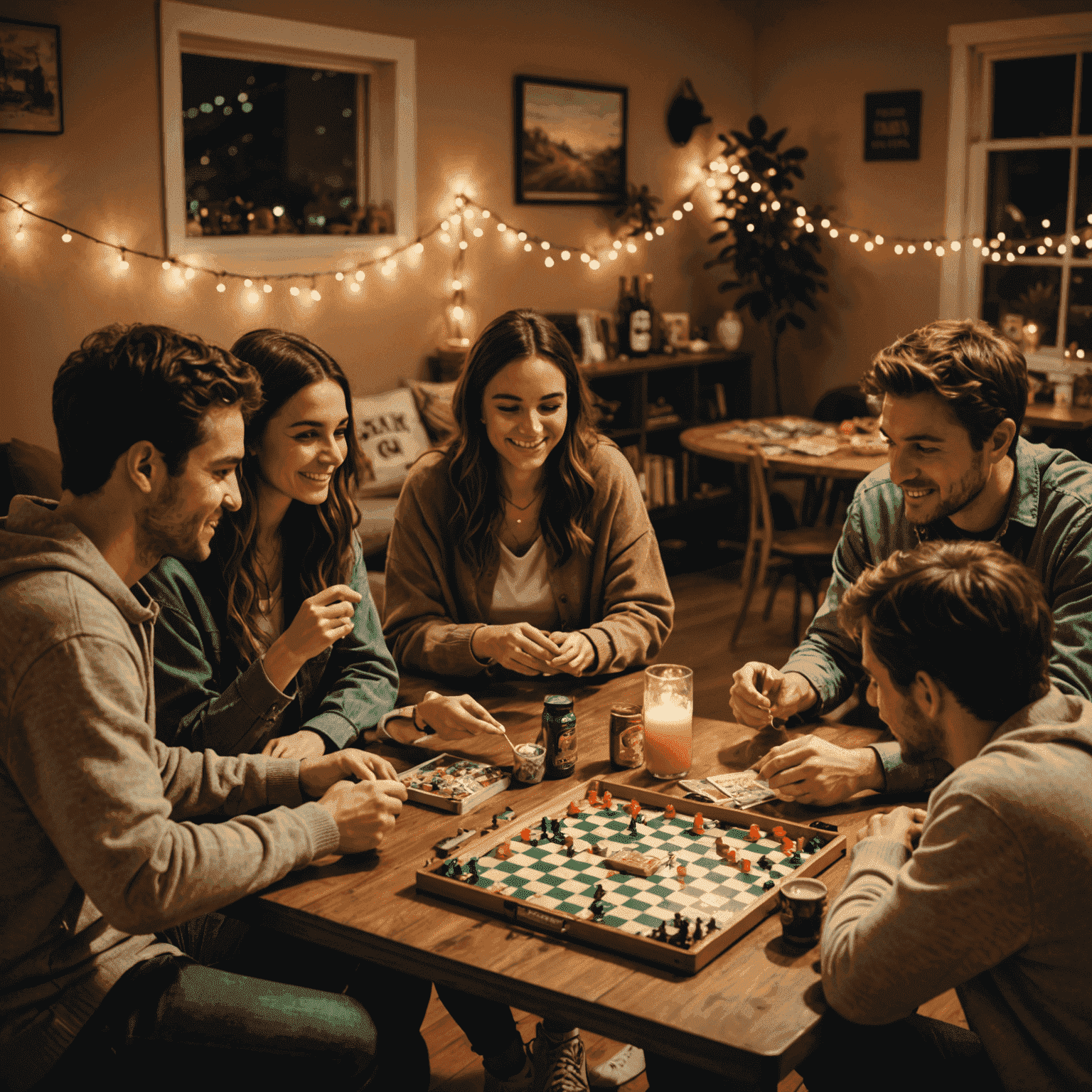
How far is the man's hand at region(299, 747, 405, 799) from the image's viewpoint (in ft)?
5.56

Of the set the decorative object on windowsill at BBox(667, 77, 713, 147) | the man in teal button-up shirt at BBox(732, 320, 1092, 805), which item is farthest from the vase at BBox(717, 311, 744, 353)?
the man in teal button-up shirt at BBox(732, 320, 1092, 805)

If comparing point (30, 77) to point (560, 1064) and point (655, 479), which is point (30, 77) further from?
point (560, 1064)

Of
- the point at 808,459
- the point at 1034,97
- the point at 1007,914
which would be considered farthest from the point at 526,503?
the point at 1034,97

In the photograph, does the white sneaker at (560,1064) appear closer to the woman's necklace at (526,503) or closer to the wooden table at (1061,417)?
the woman's necklace at (526,503)

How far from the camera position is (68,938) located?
1.43 m

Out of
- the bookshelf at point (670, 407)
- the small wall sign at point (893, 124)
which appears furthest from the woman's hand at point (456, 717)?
the small wall sign at point (893, 124)

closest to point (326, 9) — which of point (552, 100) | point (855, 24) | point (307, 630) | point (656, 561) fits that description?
point (552, 100)

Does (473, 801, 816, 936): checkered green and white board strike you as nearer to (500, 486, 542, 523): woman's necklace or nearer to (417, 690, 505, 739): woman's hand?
(417, 690, 505, 739): woman's hand

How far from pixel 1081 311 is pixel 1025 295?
31cm

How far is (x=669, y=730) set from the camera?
5.95ft

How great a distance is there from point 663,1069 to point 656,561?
3.66ft

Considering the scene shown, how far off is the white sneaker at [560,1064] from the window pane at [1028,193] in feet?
18.0

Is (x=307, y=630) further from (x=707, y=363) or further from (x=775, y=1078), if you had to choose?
(x=707, y=363)

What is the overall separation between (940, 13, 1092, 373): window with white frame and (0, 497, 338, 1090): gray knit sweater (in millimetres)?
5666
